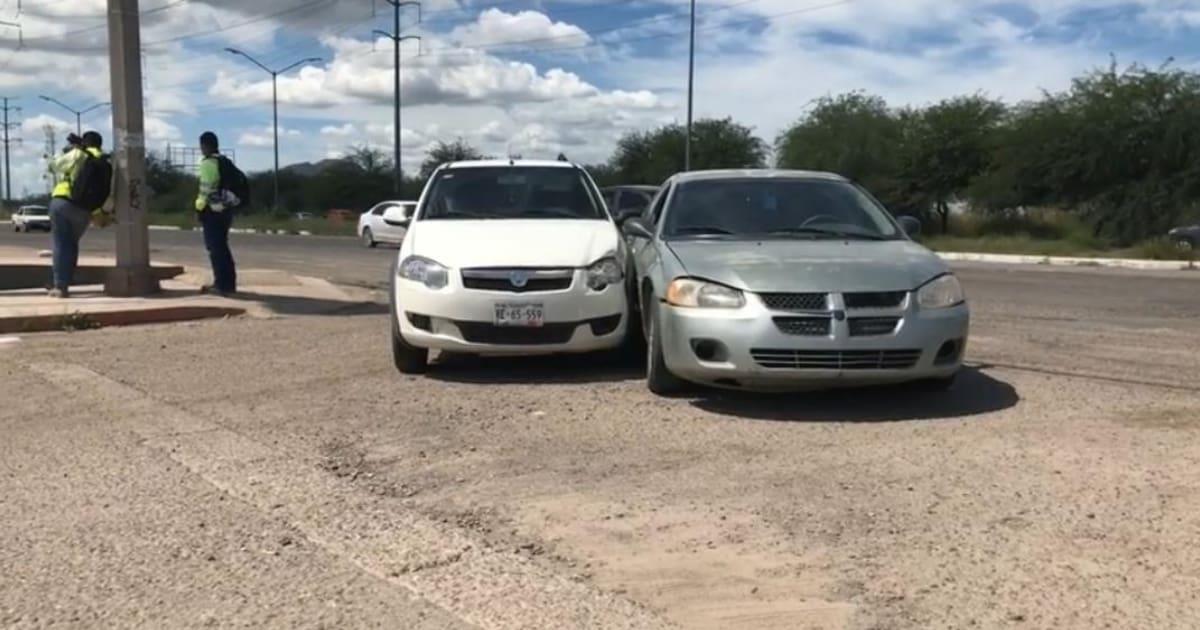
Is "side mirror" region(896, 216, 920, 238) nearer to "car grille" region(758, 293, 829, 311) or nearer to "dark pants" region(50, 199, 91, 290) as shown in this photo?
"car grille" region(758, 293, 829, 311)

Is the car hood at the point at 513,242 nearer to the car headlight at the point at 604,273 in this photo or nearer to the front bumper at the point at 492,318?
the car headlight at the point at 604,273

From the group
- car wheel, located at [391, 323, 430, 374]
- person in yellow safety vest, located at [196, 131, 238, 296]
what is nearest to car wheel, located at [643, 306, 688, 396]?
car wheel, located at [391, 323, 430, 374]

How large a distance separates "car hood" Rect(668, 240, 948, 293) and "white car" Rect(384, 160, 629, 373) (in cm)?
72

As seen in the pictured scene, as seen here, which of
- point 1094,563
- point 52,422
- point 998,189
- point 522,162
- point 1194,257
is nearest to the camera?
point 1094,563

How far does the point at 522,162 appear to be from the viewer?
9.69m

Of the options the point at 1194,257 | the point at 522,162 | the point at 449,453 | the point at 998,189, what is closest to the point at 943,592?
the point at 449,453

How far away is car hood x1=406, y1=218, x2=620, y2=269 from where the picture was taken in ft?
25.7

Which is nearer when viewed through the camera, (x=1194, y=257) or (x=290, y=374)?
(x=290, y=374)

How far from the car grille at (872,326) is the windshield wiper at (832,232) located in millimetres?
1292

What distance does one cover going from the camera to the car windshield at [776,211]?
7.83 meters

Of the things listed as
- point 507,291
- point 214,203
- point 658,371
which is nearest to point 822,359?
point 658,371

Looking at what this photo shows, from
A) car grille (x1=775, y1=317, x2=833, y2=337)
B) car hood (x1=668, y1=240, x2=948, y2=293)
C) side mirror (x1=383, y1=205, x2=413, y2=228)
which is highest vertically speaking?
side mirror (x1=383, y1=205, x2=413, y2=228)

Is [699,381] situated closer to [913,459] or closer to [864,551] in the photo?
[913,459]

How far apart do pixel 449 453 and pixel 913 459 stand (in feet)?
7.46
